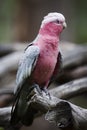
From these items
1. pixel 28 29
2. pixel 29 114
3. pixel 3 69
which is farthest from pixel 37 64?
pixel 28 29

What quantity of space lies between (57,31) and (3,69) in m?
2.32

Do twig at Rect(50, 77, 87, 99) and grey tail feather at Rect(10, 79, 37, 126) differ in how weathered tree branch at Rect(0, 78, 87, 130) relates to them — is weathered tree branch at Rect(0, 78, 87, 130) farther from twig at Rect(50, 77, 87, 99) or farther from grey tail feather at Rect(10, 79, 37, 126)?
twig at Rect(50, 77, 87, 99)

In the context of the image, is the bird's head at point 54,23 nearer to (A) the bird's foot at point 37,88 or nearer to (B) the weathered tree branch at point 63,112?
(A) the bird's foot at point 37,88

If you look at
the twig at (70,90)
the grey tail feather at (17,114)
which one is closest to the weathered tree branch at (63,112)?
the grey tail feather at (17,114)

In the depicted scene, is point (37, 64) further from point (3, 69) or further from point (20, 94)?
point (3, 69)

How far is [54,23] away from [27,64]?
32 cm

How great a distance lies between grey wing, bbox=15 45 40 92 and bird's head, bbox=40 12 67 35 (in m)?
0.15

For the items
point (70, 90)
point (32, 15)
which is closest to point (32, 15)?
point (32, 15)

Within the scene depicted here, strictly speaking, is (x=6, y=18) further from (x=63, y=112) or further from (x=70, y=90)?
(x=63, y=112)

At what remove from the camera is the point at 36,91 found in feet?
10.5

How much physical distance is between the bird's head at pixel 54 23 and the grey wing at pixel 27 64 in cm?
15

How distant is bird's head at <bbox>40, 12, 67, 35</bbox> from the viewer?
10.5ft

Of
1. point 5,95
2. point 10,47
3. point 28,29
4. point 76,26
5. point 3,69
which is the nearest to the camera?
point 5,95

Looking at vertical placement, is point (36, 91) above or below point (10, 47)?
above
